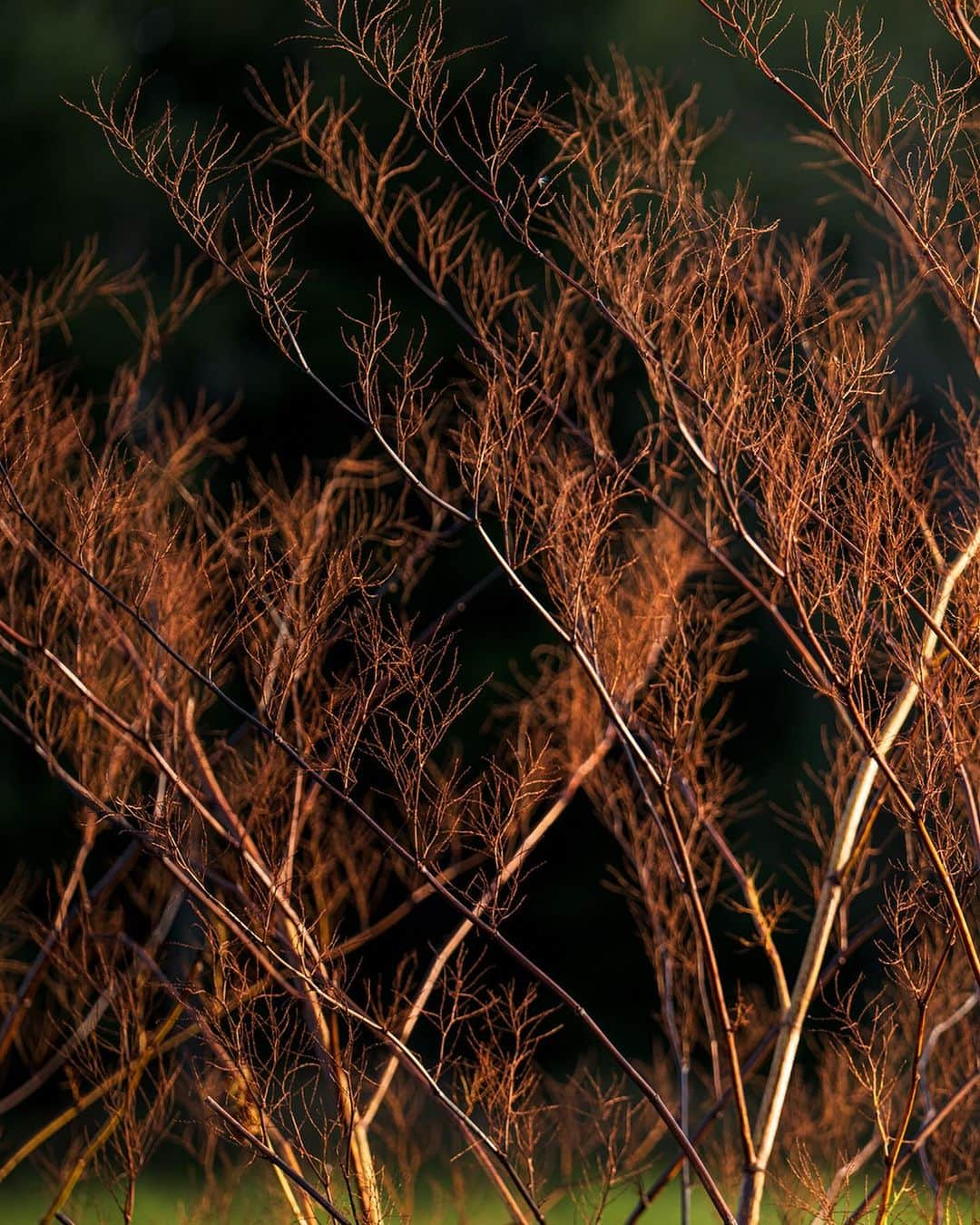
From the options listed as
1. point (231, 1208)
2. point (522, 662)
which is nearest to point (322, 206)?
point (522, 662)

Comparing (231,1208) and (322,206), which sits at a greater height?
(322,206)

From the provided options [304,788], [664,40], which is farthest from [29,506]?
[664,40]

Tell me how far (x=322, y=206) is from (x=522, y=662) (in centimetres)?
334

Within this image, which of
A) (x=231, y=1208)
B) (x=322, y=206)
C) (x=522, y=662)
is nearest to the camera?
(x=231, y=1208)

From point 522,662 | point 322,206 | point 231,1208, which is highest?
point 322,206

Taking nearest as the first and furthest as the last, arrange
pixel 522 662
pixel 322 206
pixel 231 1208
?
pixel 231 1208 → pixel 522 662 → pixel 322 206

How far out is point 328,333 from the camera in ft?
30.7

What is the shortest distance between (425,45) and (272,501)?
2654 millimetres

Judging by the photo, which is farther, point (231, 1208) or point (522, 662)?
point (522, 662)

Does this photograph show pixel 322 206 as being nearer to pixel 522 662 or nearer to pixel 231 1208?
pixel 522 662

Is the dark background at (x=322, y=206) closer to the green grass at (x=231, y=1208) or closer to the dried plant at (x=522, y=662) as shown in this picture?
the dried plant at (x=522, y=662)

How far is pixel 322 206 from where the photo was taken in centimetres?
965

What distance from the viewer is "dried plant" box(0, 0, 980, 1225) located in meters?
3.97

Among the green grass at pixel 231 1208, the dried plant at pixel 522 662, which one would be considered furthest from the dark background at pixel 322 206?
the green grass at pixel 231 1208
